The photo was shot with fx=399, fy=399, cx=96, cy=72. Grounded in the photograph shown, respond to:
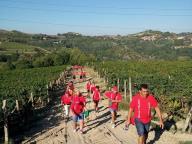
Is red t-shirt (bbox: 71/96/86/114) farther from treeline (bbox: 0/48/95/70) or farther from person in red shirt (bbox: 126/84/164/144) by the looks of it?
treeline (bbox: 0/48/95/70)

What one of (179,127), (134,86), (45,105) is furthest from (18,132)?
(134,86)

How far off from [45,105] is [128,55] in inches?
6403

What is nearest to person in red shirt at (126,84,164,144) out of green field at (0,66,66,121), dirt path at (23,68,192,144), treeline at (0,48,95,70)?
dirt path at (23,68,192,144)

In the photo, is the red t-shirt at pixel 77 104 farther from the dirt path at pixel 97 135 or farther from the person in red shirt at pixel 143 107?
the person in red shirt at pixel 143 107

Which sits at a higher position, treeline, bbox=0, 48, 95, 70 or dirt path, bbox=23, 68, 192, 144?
dirt path, bbox=23, 68, 192, 144

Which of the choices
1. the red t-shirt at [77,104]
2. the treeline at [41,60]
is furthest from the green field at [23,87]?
the treeline at [41,60]

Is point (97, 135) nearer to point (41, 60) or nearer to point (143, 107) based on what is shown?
point (143, 107)

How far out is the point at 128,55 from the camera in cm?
18588

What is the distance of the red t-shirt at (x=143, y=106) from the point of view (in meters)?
9.58

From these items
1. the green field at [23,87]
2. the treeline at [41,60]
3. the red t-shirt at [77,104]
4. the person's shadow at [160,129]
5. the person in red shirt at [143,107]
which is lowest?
the treeline at [41,60]

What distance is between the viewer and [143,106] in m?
9.61

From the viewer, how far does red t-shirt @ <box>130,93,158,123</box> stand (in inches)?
377

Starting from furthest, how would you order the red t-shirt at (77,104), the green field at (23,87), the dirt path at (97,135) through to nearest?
1. the green field at (23,87)
2. the red t-shirt at (77,104)
3. the dirt path at (97,135)

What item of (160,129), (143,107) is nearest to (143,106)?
(143,107)
